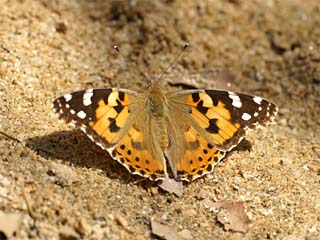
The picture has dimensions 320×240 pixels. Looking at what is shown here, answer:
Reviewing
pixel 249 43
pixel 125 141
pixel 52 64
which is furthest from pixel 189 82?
pixel 125 141

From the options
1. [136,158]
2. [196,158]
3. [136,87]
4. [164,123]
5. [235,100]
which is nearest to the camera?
[136,158]

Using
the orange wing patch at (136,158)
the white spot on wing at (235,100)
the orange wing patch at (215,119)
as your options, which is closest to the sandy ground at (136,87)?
the orange wing patch at (136,158)

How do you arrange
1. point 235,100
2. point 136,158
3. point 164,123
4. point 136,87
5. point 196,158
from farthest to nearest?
point 136,87 → point 235,100 → point 164,123 → point 196,158 → point 136,158

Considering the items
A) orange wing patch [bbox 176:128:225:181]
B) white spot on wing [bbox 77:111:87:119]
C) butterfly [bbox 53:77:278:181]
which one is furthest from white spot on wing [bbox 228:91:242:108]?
white spot on wing [bbox 77:111:87:119]

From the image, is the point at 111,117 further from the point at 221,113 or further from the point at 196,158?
the point at 221,113

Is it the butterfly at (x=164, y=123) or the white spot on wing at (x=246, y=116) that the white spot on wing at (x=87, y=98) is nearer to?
the butterfly at (x=164, y=123)

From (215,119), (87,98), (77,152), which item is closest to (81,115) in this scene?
(87,98)
